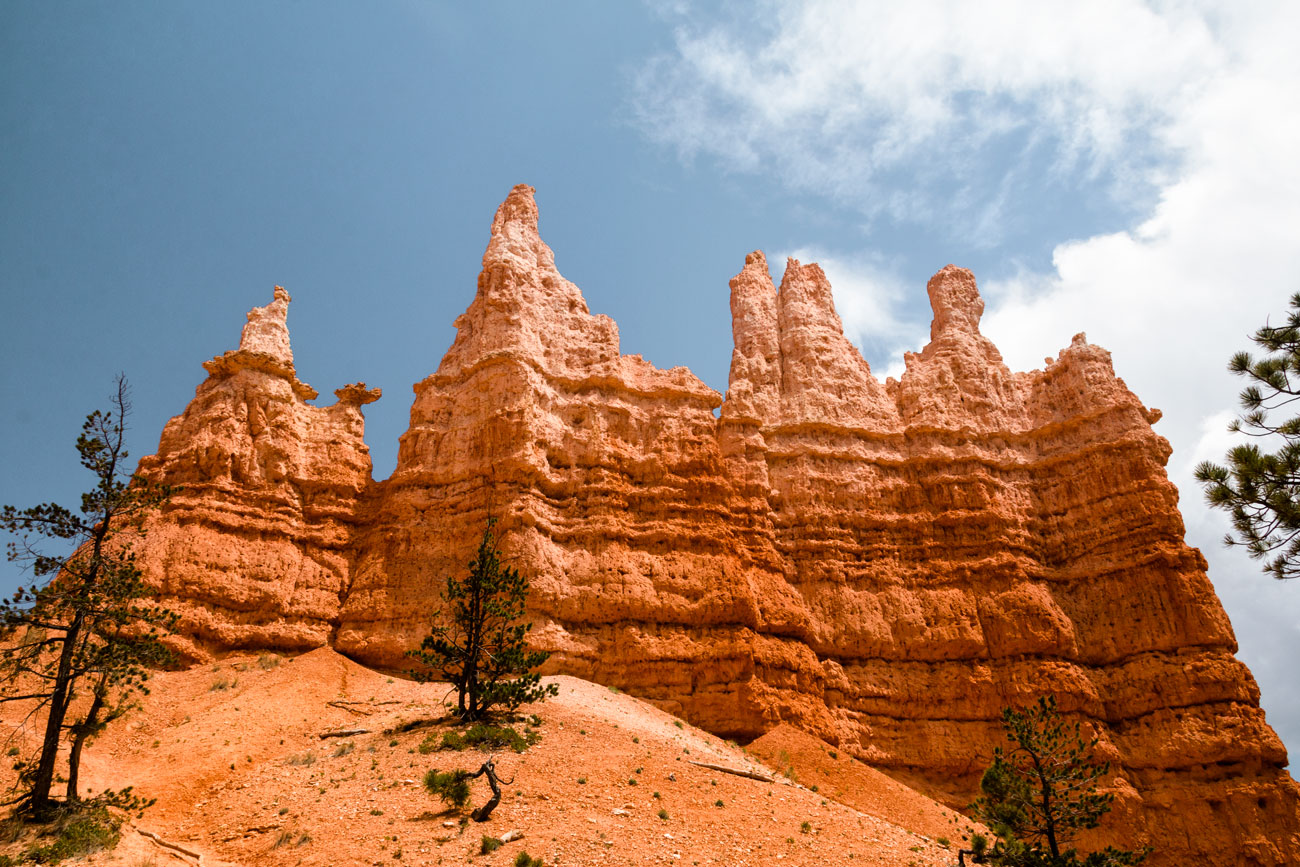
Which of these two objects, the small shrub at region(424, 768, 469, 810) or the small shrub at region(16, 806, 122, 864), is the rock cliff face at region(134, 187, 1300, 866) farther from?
the small shrub at region(16, 806, 122, 864)

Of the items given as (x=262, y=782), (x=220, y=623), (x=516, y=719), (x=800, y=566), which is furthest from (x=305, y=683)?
(x=800, y=566)

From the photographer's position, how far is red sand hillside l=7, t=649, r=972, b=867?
16.4 metres

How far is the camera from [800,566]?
38.2 metres

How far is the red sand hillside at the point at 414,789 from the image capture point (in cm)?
1644

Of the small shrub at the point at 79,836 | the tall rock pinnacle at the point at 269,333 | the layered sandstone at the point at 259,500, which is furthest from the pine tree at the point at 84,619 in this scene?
the tall rock pinnacle at the point at 269,333

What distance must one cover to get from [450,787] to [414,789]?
1.78 meters

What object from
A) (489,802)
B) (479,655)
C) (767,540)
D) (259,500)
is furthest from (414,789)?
(767,540)

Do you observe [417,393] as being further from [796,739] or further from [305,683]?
[796,739]

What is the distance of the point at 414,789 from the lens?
61.1 feet

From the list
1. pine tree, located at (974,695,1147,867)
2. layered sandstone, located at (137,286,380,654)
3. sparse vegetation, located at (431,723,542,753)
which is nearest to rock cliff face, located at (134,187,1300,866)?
layered sandstone, located at (137,286,380,654)

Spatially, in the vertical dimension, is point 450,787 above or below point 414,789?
below

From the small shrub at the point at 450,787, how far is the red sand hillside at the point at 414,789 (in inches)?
13.4

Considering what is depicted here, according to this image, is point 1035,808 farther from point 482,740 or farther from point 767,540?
point 767,540

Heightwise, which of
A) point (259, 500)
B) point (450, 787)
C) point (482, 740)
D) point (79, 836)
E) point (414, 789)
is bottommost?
point (79, 836)
